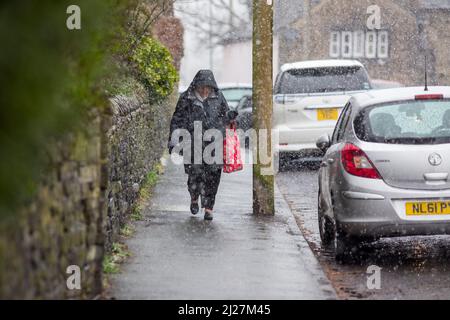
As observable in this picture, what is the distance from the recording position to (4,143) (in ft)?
13.6

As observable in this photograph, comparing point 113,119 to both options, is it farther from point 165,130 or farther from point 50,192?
point 165,130

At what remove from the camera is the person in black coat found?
12.0 metres

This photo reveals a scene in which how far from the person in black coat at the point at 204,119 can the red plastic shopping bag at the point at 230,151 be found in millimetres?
101

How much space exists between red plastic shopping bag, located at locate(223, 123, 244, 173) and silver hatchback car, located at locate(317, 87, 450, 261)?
2535 mm

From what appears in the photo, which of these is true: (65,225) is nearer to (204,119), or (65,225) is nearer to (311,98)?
(204,119)

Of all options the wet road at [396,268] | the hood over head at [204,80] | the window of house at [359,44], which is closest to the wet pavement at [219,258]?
the wet road at [396,268]

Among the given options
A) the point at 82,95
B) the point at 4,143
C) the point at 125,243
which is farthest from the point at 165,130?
the point at 4,143

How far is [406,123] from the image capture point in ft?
Result: 31.2

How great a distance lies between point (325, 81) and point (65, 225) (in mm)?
12471

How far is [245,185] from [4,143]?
1277 cm

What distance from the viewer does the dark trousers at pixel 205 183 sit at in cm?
1202

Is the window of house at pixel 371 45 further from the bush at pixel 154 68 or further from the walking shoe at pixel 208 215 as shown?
the walking shoe at pixel 208 215

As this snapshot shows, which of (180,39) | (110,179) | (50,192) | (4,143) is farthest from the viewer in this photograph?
(180,39)
